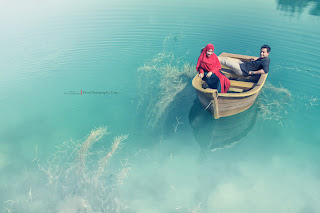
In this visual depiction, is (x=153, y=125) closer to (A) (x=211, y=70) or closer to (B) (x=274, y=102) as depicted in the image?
(A) (x=211, y=70)

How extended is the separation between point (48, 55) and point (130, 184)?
931 cm

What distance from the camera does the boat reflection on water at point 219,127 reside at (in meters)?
6.67

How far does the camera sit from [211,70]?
666 centimetres

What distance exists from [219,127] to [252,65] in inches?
91.8

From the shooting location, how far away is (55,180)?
5.61m

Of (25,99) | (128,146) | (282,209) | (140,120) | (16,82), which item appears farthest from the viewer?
(16,82)

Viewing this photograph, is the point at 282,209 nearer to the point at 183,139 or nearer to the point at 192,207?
the point at 192,207

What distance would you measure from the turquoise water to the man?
1.36 metres

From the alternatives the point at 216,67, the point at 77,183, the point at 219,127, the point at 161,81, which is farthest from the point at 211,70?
the point at 77,183

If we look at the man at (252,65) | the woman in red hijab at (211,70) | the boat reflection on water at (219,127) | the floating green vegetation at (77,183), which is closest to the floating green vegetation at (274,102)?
the boat reflection on water at (219,127)

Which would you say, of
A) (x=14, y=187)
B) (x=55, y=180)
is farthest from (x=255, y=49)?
(x=14, y=187)

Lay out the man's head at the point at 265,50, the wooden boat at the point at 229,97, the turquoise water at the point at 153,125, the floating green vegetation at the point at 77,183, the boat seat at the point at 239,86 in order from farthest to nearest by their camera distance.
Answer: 1. the boat seat at the point at 239,86
2. the man's head at the point at 265,50
3. the wooden boat at the point at 229,97
4. the turquoise water at the point at 153,125
5. the floating green vegetation at the point at 77,183

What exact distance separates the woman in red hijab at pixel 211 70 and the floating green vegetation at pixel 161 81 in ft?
5.56

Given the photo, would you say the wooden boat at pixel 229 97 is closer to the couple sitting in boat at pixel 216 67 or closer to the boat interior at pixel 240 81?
the boat interior at pixel 240 81
